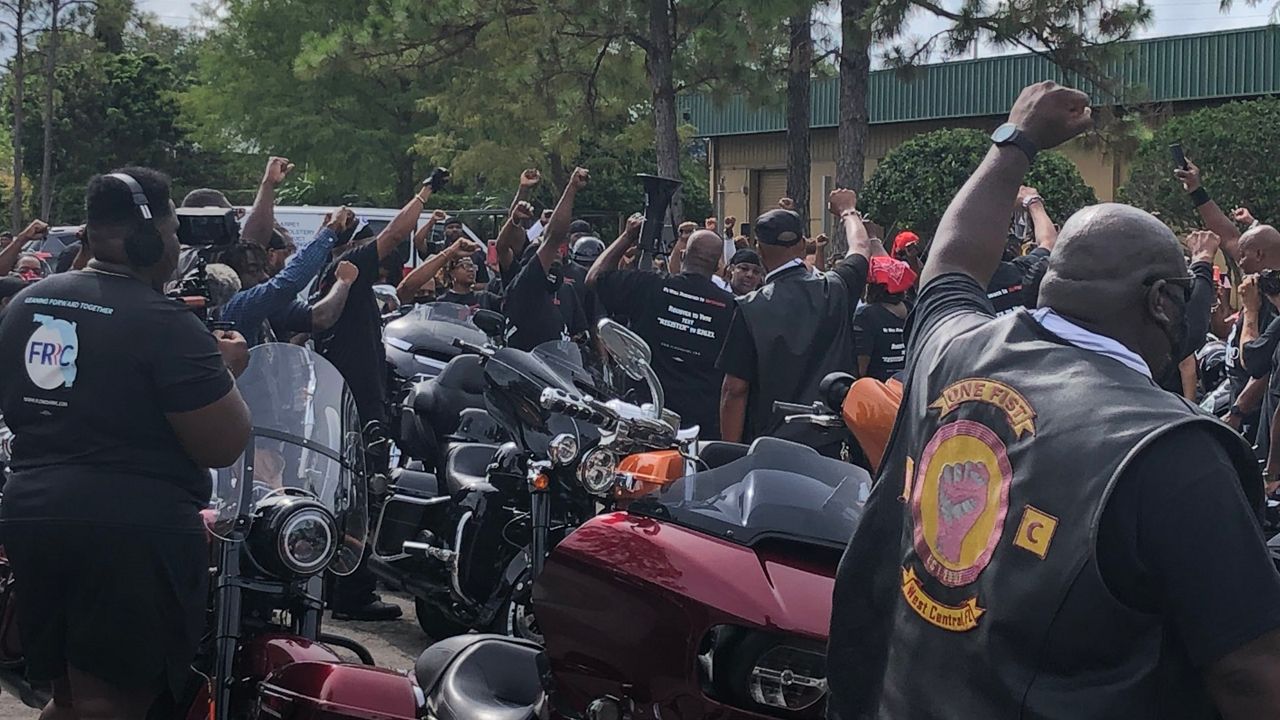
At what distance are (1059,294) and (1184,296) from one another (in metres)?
0.18

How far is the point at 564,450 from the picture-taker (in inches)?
195

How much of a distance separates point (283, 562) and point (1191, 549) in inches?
100

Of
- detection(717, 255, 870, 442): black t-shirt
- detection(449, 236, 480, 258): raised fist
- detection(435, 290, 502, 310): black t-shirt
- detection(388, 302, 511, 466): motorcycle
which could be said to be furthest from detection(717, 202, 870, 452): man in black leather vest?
detection(435, 290, 502, 310): black t-shirt

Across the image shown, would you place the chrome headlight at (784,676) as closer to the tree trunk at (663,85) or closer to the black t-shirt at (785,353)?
the black t-shirt at (785,353)

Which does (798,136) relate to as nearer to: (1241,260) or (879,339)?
(1241,260)

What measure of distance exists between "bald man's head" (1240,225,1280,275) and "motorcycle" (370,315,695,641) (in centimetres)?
336

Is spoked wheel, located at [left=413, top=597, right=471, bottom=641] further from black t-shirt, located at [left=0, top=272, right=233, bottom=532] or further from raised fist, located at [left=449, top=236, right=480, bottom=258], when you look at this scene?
black t-shirt, located at [left=0, top=272, right=233, bottom=532]

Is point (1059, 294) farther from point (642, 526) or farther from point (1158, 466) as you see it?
point (642, 526)

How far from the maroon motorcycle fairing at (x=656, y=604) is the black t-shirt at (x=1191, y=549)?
1532 mm

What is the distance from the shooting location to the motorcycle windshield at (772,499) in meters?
3.86

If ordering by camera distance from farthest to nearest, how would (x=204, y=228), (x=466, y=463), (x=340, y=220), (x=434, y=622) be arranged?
(x=434, y=622), (x=340, y=220), (x=466, y=463), (x=204, y=228)

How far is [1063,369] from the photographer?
2.31 meters

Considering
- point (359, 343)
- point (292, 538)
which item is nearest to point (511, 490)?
point (292, 538)

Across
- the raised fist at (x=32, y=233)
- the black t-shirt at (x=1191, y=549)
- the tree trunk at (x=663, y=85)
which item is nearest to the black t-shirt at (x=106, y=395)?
the black t-shirt at (x=1191, y=549)
